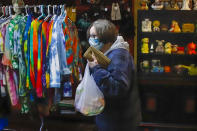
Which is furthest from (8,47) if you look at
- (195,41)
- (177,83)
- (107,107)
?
(195,41)

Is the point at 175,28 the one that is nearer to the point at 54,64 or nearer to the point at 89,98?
the point at 54,64

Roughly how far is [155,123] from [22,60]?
5.81 ft

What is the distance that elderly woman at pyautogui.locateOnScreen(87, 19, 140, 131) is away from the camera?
53.3 inches

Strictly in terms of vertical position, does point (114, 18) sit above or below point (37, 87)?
above

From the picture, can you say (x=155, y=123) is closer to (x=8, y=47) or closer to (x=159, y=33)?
(x=159, y=33)

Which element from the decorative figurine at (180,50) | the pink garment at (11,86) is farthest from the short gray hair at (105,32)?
the decorative figurine at (180,50)

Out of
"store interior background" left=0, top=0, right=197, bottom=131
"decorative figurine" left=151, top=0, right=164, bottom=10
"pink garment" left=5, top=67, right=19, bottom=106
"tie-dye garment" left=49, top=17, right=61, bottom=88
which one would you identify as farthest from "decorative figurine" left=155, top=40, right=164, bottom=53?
"pink garment" left=5, top=67, right=19, bottom=106

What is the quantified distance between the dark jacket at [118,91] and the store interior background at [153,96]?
26.2 inches

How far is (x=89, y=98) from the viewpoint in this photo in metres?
1.55

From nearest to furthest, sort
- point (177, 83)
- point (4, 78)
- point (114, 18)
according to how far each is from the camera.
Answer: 1. point (4, 78)
2. point (177, 83)
3. point (114, 18)

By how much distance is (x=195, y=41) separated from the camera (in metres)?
3.04

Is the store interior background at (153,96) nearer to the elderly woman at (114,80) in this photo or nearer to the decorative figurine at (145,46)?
the decorative figurine at (145,46)

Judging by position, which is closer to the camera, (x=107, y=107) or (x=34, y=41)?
(x=107, y=107)

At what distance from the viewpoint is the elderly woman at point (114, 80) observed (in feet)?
4.44
